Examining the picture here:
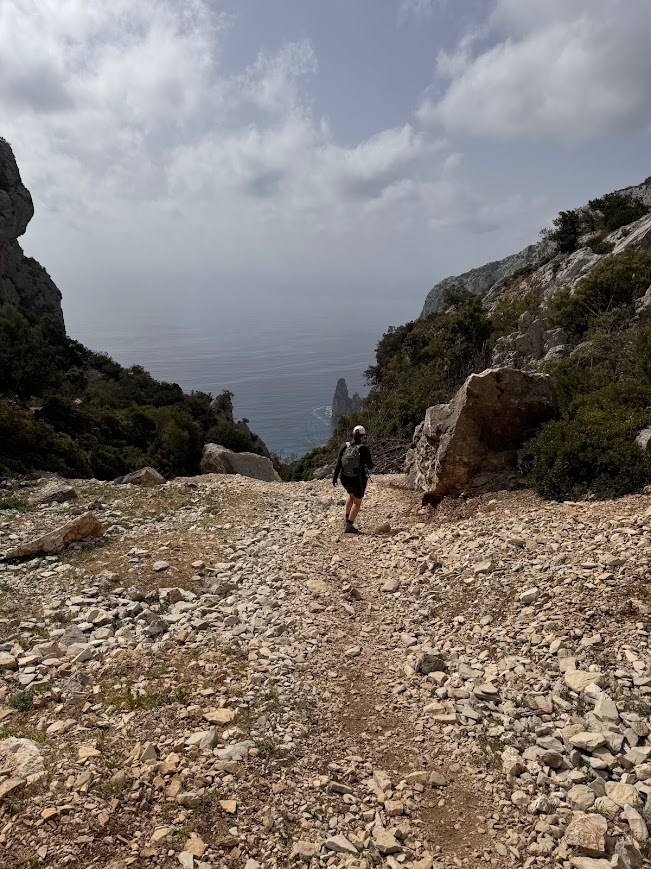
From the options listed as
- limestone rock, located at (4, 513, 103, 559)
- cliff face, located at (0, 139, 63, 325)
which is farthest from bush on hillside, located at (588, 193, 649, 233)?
cliff face, located at (0, 139, 63, 325)

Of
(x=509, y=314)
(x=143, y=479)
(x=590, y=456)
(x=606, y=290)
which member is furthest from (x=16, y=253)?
(x=590, y=456)

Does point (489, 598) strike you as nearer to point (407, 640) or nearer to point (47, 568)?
point (407, 640)

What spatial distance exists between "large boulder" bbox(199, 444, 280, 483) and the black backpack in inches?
583

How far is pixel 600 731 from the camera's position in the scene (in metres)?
4.61

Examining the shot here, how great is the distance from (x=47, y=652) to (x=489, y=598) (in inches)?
248

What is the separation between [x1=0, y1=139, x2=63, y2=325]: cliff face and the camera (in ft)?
205

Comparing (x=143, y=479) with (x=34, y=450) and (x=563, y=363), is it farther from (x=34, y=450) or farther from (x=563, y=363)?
(x=563, y=363)

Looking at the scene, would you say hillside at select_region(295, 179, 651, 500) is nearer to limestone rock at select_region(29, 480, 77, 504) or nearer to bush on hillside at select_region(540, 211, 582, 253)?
bush on hillside at select_region(540, 211, 582, 253)

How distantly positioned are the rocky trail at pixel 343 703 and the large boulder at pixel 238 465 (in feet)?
52.4

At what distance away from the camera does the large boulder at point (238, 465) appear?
86.3 ft

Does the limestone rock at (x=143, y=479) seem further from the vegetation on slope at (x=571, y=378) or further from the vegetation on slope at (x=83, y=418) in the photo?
the vegetation on slope at (x=571, y=378)

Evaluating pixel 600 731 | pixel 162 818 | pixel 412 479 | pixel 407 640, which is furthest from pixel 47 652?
pixel 412 479

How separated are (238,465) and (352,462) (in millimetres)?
15807

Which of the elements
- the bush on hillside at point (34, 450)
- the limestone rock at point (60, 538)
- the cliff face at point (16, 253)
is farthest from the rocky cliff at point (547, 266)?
the cliff face at point (16, 253)
